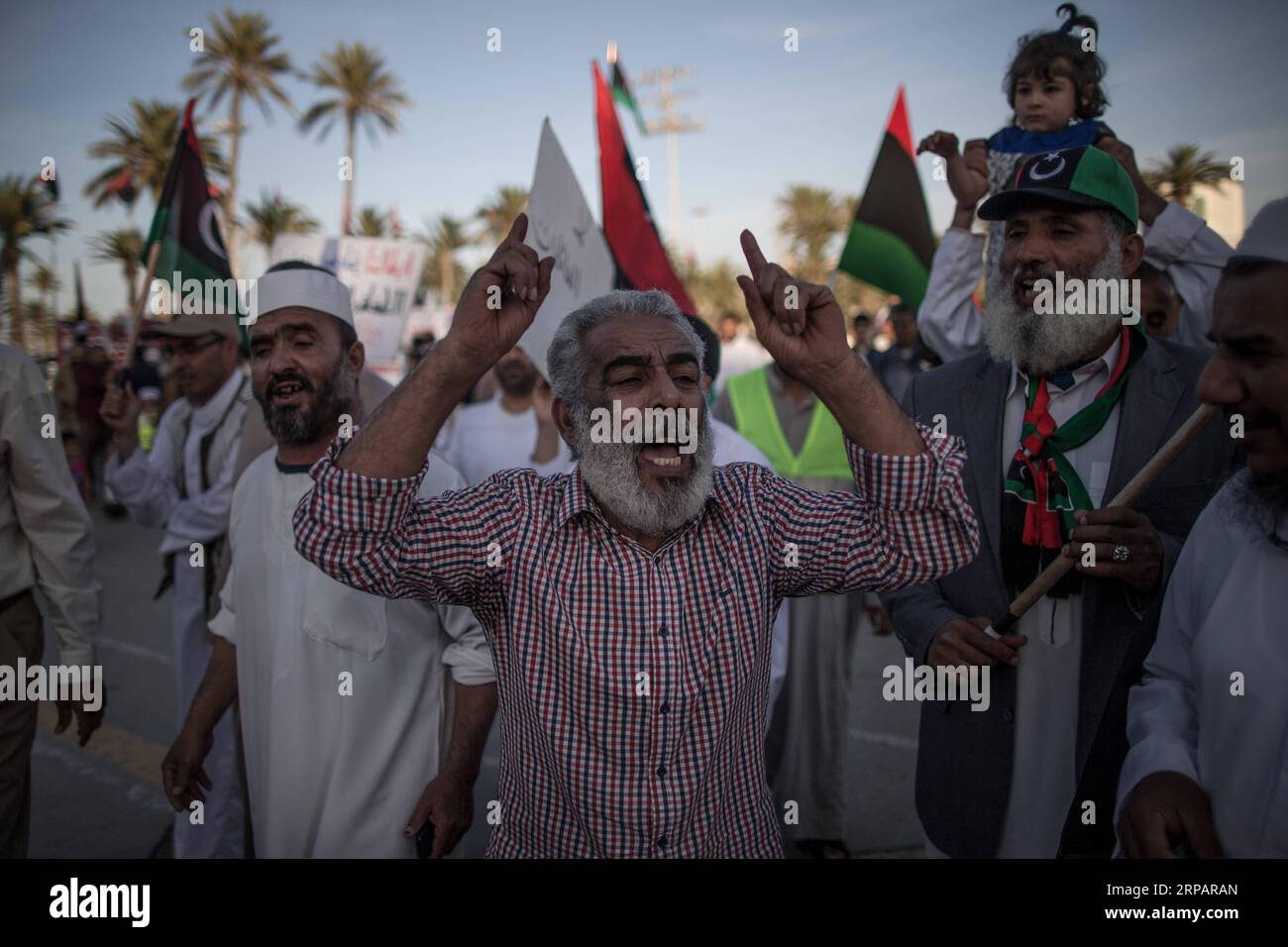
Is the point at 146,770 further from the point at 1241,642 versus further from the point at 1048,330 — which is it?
the point at 1241,642

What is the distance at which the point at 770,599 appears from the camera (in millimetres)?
2145

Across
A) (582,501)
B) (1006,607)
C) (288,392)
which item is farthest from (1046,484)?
(288,392)

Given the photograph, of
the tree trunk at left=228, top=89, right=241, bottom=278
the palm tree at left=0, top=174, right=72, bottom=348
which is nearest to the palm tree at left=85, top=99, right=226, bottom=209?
the tree trunk at left=228, top=89, right=241, bottom=278

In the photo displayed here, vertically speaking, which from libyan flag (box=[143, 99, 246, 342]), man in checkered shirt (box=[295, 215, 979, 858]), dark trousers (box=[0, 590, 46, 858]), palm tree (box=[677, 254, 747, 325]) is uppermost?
palm tree (box=[677, 254, 747, 325])

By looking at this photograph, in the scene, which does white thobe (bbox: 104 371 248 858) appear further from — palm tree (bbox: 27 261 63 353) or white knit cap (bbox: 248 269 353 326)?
palm tree (bbox: 27 261 63 353)

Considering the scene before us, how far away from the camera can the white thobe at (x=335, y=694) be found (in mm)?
2570

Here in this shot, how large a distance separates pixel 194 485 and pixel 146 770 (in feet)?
6.12

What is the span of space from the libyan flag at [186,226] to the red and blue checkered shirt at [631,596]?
3.22 m

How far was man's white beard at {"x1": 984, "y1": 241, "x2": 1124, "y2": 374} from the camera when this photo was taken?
8.06 ft

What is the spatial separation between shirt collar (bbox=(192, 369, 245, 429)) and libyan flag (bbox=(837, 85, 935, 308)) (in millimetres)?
2838

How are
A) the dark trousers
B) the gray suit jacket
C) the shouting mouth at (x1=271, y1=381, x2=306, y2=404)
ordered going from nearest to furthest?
the gray suit jacket → the shouting mouth at (x1=271, y1=381, x2=306, y2=404) → the dark trousers

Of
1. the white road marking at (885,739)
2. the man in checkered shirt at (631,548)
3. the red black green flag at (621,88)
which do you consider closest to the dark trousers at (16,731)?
the man in checkered shirt at (631,548)

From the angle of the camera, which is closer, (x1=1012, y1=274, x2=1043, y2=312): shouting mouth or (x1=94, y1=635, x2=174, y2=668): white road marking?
(x1=1012, y1=274, x2=1043, y2=312): shouting mouth

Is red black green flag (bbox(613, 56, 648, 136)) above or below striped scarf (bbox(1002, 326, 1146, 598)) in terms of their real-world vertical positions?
above
